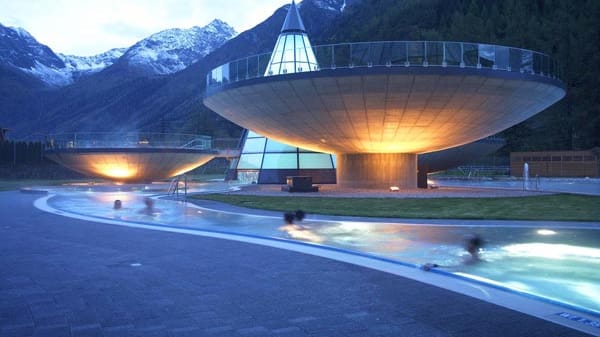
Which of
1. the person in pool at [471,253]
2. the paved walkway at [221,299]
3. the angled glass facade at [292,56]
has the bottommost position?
the paved walkway at [221,299]

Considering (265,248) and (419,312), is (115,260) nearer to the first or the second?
(265,248)

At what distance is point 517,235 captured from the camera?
11461 millimetres

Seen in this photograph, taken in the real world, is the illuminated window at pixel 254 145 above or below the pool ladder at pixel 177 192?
above

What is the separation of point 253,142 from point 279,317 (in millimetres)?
35863

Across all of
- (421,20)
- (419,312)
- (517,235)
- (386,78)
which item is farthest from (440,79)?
(421,20)

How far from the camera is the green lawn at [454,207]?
15188 mm

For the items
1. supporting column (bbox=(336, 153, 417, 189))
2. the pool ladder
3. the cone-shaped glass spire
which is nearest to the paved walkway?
the pool ladder

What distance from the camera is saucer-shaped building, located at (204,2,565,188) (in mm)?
20078

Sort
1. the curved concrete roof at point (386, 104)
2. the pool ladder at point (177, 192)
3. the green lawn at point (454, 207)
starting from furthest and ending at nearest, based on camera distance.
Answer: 1. the pool ladder at point (177, 192)
2. the curved concrete roof at point (386, 104)
3. the green lawn at point (454, 207)

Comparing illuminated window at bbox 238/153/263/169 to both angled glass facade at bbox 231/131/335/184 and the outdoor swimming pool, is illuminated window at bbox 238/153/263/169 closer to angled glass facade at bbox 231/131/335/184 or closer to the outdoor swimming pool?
angled glass facade at bbox 231/131/335/184

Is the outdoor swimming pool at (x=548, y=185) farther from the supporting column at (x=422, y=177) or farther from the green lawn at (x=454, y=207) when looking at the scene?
the green lawn at (x=454, y=207)

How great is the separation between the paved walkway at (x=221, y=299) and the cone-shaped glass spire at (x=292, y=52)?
1394 cm

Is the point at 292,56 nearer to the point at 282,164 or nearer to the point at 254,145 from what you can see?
the point at 282,164

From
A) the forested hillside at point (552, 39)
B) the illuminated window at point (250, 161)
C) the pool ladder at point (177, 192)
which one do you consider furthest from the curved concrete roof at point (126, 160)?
the forested hillside at point (552, 39)
